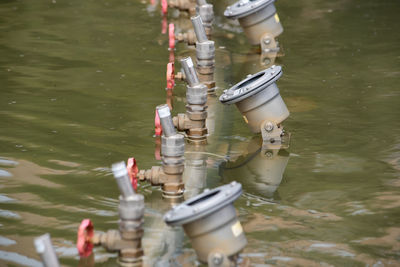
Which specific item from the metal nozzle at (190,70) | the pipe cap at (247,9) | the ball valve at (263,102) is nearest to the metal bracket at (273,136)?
the ball valve at (263,102)

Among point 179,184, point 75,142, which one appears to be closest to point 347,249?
point 179,184

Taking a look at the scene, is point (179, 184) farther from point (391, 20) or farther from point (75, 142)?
point (391, 20)

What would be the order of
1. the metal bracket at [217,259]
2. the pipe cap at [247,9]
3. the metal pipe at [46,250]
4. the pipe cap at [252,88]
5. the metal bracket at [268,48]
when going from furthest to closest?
the metal bracket at [268,48], the pipe cap at [247,9], the pipe cap at [252,88], the metal bracket at [217,259], the metal pipe at [46,250]

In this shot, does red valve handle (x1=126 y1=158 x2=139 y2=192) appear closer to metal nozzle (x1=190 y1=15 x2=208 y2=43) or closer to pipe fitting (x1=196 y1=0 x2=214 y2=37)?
metal nozzle (x1=190 y1=15 x2=208 y2=43)

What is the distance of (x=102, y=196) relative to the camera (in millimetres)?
4562

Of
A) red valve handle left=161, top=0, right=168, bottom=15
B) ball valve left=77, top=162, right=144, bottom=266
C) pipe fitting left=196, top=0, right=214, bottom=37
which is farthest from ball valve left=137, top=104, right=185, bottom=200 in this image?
red valve handle left=161, top=0, right=168, bottom=15

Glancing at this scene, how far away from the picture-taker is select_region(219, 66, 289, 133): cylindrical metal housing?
16.7 feet

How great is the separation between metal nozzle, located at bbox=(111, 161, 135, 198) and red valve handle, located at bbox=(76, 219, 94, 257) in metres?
0.21

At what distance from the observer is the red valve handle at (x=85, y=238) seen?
3.50m

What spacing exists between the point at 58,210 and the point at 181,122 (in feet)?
4.29

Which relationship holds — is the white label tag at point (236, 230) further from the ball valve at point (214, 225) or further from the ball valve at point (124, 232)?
the ball valve at point (124, 232)

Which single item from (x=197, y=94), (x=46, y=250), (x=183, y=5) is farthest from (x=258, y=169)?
(x=183, y=5)

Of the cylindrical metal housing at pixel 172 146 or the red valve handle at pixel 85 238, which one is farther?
the cylindrical metal housing at pixel 172 146

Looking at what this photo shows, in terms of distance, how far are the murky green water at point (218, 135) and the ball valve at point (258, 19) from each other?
25 cm
